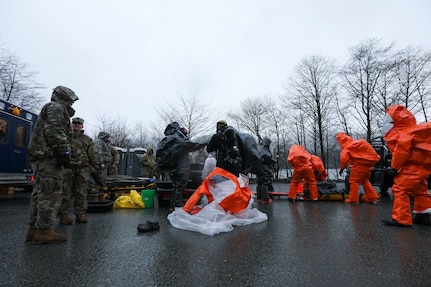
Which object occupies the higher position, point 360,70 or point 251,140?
point 360,70

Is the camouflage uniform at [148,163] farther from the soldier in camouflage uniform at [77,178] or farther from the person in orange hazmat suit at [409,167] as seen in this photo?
the person in orange hazmat suit at [409,167]

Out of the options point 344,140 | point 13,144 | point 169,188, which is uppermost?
point 344,140

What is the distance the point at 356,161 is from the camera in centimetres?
727

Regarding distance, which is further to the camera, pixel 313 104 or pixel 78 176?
pixel 313 104

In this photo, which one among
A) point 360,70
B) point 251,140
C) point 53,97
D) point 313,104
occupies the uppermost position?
point 360,70

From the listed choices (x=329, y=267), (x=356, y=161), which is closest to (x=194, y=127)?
(x=356, y=161)

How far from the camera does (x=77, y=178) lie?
5.04 metres

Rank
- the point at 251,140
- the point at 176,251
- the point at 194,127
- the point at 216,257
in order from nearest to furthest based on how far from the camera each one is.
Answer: the point at 216,257 < the point at 176,251 < the point at 251,140 < the point at 194,127

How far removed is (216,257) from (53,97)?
3291 mm

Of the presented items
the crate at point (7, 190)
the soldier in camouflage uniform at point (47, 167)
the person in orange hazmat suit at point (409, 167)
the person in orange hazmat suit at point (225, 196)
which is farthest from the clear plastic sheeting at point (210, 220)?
the crate at point (7, 190)

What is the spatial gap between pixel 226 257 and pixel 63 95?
3.30 meters

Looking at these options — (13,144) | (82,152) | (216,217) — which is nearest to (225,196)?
(216,217)

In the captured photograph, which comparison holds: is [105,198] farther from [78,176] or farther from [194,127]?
[194,127]

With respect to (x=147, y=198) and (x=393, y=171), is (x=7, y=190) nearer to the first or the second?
(x=147, y=198)
